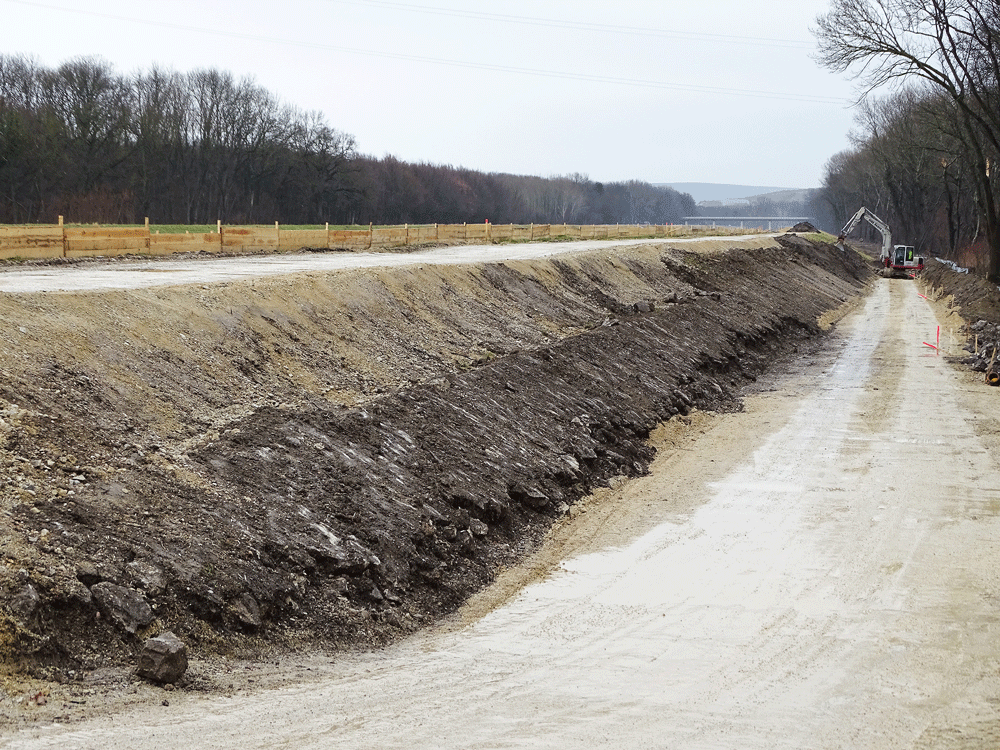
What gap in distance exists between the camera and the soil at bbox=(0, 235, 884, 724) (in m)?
7.49

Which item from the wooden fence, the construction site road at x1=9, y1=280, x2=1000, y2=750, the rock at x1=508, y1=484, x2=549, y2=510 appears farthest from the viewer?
the wooden fence

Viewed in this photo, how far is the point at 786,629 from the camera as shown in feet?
30.7

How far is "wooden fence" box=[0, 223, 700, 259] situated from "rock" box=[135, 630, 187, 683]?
17661 mm

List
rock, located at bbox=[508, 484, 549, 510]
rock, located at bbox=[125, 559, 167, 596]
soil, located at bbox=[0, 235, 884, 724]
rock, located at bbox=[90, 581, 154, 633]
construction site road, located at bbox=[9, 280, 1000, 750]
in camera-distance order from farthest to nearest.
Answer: rock, located at bbox=[508, 484, 549, 510] → rock, located at bbox=[125, 559, 167, 596] → soil, located at bbox=[0, 235, 884, 724] → rock, located at bbox=[90, 581, 154, 633] → construction site road, located at bbox=[9, 280, 1000, 750]

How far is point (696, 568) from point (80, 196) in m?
56.5

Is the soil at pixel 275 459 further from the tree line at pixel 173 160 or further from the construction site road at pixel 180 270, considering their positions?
the tree line at pixel 173 160

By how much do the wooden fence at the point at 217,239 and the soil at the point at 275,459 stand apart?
8613mm

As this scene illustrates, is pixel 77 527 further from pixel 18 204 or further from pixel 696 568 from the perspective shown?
pixel 18 204

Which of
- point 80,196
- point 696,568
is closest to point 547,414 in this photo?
point 696,568

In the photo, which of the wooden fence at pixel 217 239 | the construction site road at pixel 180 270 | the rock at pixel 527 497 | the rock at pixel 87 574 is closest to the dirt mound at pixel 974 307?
the construction site road at pixel 180 270

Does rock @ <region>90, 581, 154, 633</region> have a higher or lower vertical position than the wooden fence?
lower

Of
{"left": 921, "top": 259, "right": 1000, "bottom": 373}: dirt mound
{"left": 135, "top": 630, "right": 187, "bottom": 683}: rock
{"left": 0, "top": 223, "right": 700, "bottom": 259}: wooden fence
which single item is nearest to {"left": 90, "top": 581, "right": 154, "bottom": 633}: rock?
{"left": 135, "top": 630, "right": 187, "bottom": 683}: rock

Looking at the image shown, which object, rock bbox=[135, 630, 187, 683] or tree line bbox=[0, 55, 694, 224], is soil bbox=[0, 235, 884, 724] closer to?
rock bbox=[135, 630, 187, 683]

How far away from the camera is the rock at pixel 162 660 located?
271 inches
